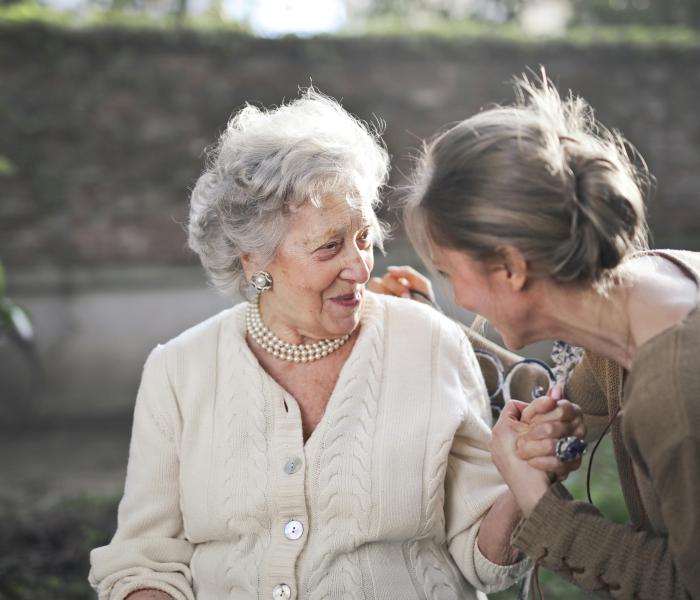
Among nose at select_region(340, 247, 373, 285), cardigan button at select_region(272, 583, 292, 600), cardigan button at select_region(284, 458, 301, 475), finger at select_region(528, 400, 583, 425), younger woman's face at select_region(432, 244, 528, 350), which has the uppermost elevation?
younger woman's face at select_region(432, 244, 528, 350)

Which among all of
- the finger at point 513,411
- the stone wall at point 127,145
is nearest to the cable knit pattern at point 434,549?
the finger at point 513,411

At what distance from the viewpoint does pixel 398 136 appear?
8.94 metres

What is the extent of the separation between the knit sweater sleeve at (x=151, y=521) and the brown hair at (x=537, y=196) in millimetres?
1094

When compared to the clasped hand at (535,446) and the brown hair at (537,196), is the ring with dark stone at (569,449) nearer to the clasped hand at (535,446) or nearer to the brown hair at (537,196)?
the clasped hand at (535,446)

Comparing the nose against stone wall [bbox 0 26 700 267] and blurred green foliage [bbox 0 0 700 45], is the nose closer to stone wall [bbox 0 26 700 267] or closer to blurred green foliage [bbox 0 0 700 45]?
stone wall [bbox 0 26 700 267]

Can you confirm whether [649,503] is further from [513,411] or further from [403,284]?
[403,284]

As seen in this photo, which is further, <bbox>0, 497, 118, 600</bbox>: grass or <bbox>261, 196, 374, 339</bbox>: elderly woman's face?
<bbox>0, 497, 118, 600</bbox>: grass

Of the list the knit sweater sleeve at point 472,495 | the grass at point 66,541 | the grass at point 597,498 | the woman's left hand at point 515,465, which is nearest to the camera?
A: the woman's left hand at point 515,465

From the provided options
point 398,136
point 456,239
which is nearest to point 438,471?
point 456,239

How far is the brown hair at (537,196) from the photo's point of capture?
1988mm

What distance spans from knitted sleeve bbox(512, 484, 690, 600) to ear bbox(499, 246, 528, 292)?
48 cm

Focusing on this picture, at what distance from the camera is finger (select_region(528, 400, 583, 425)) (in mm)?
2246

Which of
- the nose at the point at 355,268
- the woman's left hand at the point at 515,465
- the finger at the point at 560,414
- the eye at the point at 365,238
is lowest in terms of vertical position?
the woman's left hand at the point at 515,465

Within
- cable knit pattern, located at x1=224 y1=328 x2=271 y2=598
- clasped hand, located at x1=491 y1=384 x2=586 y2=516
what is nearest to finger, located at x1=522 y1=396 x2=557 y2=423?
clasped hand, located at x1=491 y1=384 x2=586 y2=516
